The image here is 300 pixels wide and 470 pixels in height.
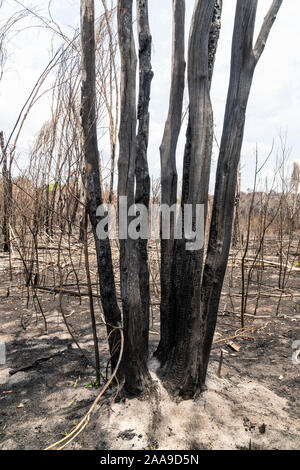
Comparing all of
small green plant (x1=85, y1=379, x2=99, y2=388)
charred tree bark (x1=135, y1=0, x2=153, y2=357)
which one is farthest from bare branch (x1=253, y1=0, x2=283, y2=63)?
small green plant (x1=85, y1=379, x2=99, y2=388)

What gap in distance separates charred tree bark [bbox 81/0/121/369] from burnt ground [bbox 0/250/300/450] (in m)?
0.36

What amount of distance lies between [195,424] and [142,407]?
0.81ft

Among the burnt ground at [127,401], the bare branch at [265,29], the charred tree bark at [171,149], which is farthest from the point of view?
the charred tree bark at [171,149]

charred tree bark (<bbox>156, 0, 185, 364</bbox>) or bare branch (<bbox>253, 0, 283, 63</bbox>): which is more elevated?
bare branch (<bbox>253, 0, 283, 63</bbox>)

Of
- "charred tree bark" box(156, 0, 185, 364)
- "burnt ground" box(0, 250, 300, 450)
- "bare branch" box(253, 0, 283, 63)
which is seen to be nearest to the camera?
"burnt ground" box(0, 250, 300, 450)

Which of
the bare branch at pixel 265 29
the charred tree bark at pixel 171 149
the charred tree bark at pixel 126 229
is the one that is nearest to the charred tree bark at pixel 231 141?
the bare branch at pixel 265 29

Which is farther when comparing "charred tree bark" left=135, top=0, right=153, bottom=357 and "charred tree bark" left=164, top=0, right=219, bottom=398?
"charred tree bark" left=135, top=0, right=153, bottom=357

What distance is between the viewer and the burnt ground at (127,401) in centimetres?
Result: 138

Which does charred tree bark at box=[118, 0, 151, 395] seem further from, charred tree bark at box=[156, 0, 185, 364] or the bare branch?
the bare branch

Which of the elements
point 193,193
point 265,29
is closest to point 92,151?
point 193,193

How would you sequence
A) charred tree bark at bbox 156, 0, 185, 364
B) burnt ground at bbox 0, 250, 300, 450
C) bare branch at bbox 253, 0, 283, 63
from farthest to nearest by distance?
charred tree bark at bbox 156, 0, 185, 364 → bare branch at bbox 253, 0, 283, 63 → burnt ground at bbox 0, 250, 300, 450

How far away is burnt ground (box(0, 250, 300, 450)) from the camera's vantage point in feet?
4.52

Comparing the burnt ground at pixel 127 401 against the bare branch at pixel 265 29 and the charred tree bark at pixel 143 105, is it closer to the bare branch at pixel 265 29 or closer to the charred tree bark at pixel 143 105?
the charred tree bark at pixel 143 105
